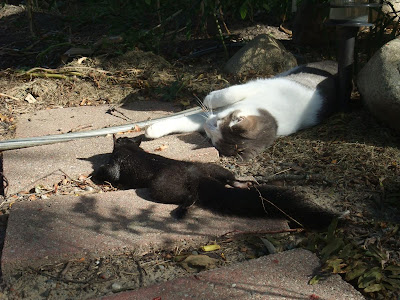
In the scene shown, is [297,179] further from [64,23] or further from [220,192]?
[64,23]

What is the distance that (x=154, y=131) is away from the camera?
3971mm

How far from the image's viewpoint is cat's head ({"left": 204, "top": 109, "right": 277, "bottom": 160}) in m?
3.67

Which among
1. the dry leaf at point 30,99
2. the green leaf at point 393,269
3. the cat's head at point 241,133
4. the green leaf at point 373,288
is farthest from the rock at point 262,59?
the green leaf at point 373,288

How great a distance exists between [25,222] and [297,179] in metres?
1.78

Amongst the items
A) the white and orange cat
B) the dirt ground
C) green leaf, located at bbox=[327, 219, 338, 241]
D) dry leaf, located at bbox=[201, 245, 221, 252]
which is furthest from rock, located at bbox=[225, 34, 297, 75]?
dry leaf, located at bbox=[201, 245, 221, 252]

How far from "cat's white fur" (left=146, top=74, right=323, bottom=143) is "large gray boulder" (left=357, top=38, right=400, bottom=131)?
0.50 m

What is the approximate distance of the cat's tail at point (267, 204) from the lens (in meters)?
2.58

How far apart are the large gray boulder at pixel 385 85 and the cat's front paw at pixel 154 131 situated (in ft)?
5.75

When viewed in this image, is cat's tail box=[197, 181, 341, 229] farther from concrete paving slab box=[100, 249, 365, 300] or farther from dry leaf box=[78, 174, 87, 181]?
dry leaf box=[78, 174, 87, 181]

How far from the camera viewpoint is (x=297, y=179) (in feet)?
10.5

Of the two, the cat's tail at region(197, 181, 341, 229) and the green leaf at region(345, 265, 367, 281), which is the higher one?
the cat's tail at region(197, 181, 341, 229)

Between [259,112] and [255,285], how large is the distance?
7.11 ft

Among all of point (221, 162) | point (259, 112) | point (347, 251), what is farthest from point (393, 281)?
point (259, 112)

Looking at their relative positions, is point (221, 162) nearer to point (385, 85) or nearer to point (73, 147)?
point (73, 147)
